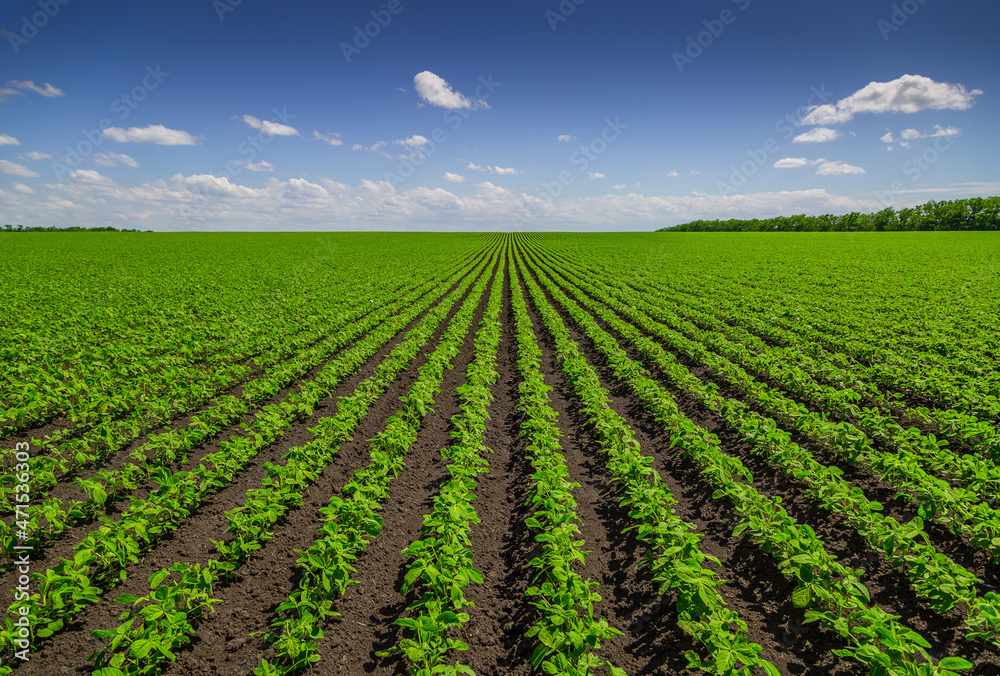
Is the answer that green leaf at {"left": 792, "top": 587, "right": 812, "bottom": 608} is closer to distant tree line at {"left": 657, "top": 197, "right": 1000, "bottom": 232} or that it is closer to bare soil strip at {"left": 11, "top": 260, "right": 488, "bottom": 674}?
bare soil strip at {"left": 11, "top": 260, "right": 488, "bottom": 674}

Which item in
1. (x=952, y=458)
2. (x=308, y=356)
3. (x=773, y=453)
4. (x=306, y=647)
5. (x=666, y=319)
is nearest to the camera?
(x=306, y=647)

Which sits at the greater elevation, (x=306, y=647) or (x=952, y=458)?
(x=952, y=458)

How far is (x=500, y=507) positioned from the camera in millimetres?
5734

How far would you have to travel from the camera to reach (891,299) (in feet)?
62.1

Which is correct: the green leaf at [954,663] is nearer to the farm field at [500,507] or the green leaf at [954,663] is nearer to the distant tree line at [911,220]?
the farm field at [500,507]

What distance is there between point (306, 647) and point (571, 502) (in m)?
3.09

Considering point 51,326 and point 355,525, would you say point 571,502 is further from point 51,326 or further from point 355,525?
point 51,326

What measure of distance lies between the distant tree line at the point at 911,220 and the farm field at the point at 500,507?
116825 millimetres

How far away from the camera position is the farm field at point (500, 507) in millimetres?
3537

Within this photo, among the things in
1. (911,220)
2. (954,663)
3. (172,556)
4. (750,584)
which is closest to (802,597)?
(750,584)

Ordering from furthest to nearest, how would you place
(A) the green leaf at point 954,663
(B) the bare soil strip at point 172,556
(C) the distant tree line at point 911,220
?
(C) the distant tree line at point 911,220
(B) the bare soil strip at point 172,556
(A) the green leaf at point 954,663

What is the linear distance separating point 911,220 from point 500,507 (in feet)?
452

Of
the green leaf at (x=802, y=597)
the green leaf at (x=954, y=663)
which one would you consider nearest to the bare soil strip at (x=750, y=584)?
the green leaf at (x=802, y=597)

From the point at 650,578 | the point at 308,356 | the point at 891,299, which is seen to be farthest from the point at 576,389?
the point at 891,299
